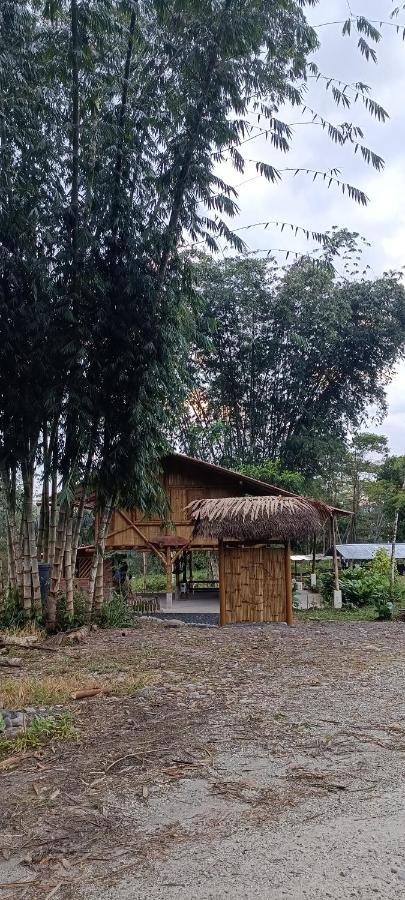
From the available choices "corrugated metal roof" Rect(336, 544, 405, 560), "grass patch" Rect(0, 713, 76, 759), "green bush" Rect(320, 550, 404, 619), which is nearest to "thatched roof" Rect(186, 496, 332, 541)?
"green bush" Rect(320, 550, 404, 619)

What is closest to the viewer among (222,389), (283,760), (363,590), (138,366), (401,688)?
(283,760)

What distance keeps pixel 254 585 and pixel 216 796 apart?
6.70 m

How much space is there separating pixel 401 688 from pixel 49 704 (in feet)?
9.01

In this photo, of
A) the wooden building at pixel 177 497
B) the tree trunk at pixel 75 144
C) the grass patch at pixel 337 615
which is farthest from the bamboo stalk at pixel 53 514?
the wooden building at pixel 177 497

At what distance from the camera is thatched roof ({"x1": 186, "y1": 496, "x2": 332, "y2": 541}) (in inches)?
357

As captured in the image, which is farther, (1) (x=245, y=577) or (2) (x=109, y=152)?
(1) (x=245, y=577)

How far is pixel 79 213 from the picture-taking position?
7621 mm

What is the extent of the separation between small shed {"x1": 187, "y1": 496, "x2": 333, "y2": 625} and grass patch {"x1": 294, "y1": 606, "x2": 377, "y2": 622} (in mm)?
1776

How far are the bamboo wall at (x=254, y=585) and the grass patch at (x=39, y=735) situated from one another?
18.2 ft

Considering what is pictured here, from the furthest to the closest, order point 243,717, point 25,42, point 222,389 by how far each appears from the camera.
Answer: point 222,389, point 25,42, point 243,717

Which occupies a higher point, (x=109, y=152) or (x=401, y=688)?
(x=109, y=152)

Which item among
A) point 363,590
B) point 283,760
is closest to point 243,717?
point 283,760

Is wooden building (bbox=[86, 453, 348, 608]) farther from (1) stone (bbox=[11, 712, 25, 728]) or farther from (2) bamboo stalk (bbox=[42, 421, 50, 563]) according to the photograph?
(1) stone (bbox=[11, 712, 25, 728])

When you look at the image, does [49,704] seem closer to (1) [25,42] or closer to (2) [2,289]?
(2) [2,289]
